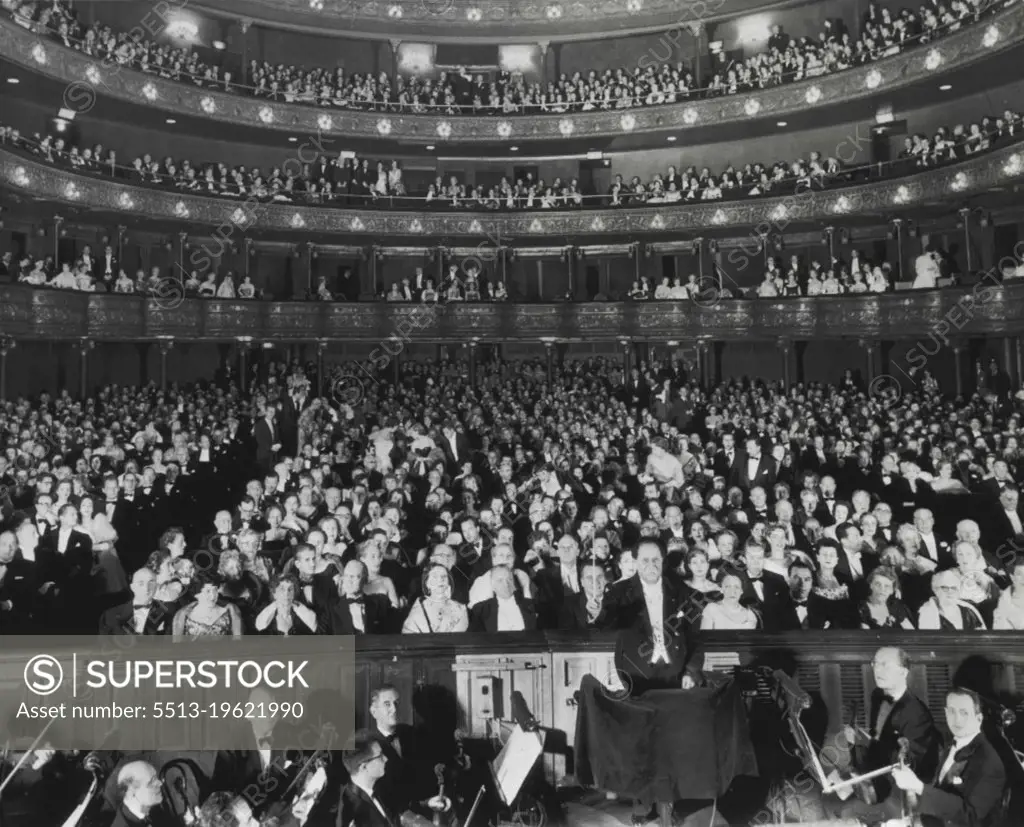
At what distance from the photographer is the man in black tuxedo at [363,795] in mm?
5167

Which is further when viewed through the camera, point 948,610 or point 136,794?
point 948,610

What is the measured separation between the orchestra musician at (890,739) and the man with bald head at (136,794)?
367 centimetres

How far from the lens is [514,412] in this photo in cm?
1922

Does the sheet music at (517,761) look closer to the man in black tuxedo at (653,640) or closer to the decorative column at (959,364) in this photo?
the man in black tuxedo at (653,640)

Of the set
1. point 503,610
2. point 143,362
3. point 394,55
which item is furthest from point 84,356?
point 503,610

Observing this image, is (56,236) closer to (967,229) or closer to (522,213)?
(522,213)

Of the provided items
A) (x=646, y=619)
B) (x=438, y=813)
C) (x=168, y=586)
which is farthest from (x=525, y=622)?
(x=168, y=586)

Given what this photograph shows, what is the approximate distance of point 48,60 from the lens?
74.9 ft

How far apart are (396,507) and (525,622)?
3082 mm

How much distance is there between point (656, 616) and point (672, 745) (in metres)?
0.78

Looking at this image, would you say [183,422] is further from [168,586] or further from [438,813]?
[438,813]

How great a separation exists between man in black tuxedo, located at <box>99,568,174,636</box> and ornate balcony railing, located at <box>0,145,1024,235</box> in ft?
57.6

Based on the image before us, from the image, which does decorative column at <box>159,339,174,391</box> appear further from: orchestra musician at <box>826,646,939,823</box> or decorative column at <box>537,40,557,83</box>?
orchestra musician at <box>826,646,939,823</box>

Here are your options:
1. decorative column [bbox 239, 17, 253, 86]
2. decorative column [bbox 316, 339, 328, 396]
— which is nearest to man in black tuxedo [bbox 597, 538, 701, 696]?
decorative column [bbox 316, 339, 328, 396]
